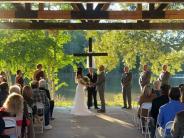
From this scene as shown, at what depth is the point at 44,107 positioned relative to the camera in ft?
34.3

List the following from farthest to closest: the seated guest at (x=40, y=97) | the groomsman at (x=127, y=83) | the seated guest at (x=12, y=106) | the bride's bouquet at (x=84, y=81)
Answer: the groomsman at (x=127, y=83) → the bride's bouquet at (x=84, y=81) → the seated guest at (x=40, y=97) → the seated guest at (x=12, y=106)

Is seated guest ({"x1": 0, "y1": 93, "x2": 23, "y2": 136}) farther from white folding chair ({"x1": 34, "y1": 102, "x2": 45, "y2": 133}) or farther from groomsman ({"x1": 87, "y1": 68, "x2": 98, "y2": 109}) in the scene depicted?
groomsman ({"x1": 87, "y1": 68, "x2": 98, "y2": 109})

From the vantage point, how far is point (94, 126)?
11273 millimetres

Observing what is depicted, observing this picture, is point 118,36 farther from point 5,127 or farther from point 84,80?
point 5,127

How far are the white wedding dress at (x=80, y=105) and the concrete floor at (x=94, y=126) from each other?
0.24 m

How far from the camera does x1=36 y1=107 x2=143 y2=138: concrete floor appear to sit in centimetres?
1015

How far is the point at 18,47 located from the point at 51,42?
1.43 metres

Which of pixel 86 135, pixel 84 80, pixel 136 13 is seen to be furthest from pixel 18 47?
pixel 86 135

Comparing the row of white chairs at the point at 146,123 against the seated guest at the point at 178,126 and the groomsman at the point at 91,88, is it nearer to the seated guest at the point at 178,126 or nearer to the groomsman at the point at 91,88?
the seated guest at the point at 178,126

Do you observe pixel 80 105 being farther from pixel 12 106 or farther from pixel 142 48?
pixel 142 48

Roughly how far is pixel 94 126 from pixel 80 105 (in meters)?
2.41

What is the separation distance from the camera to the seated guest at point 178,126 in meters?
5.96

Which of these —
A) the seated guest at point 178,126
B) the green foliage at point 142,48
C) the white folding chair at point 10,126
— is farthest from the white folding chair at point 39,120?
the green foliage at point 142,48

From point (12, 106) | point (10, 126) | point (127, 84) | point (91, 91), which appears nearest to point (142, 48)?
point (127, 84)
